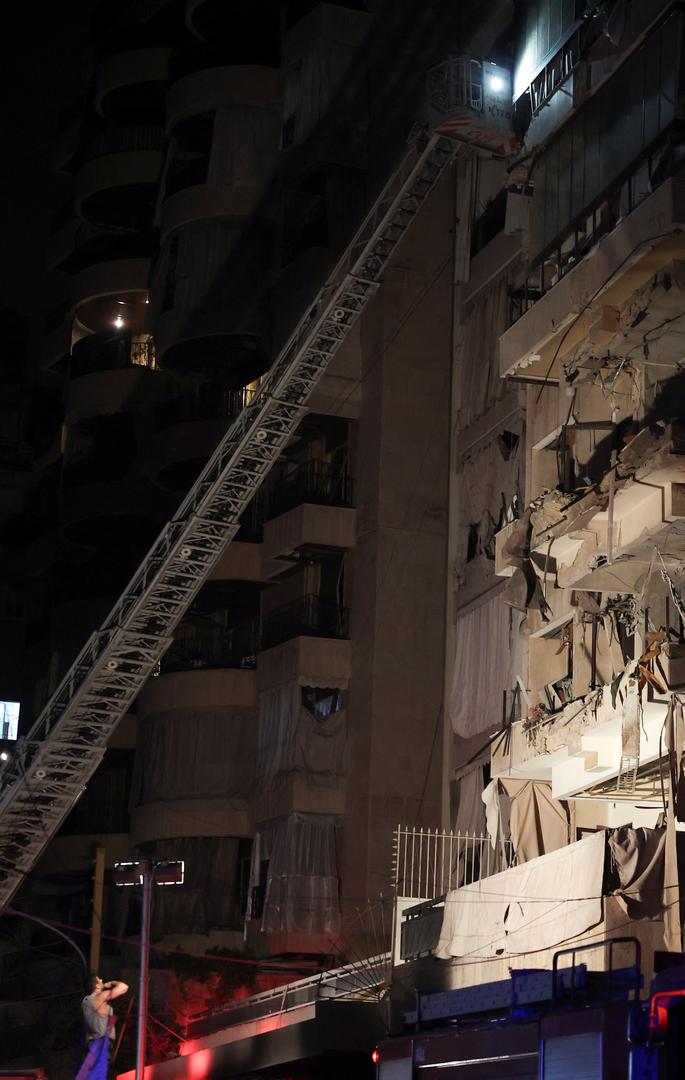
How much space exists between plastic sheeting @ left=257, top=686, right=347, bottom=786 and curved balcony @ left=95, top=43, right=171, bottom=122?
76.3ft

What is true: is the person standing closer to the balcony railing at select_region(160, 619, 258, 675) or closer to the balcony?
the balcony

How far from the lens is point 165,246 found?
178ft

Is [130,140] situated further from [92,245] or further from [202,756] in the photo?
[202,756]

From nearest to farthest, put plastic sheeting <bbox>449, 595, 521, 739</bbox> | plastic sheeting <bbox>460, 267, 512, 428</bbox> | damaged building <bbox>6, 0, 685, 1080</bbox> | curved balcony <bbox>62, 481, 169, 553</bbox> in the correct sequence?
1. damaged building <bbox>6, 0, 685, 1080</bbox>
2. plastic sheeting <bbox>449, 595, 521, 739</bbox>
3. plastic sheeting <bbox>460, 267, 512, 428</bbox>
4. curved balcony <bbox>62, 481, 169, 553</bbox>

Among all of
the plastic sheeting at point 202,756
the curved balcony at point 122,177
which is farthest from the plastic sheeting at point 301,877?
the curved balcony at point 122,177

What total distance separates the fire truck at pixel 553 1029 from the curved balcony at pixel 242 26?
3899cm

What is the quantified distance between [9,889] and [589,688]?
22836 mm

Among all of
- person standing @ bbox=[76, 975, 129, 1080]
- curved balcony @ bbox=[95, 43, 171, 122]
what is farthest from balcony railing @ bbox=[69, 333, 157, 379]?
person standing @ bbox=[76, 975, 129, 1080]

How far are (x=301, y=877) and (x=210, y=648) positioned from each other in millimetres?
11076

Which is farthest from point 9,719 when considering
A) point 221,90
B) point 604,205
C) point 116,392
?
point 604,205

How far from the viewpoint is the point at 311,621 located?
156 ft

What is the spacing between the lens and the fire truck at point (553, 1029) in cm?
1299

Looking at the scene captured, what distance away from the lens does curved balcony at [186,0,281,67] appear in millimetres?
52594

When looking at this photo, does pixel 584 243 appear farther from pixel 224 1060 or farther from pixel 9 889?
pixel 9 889
